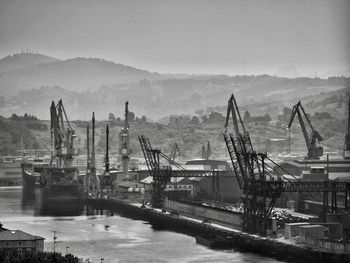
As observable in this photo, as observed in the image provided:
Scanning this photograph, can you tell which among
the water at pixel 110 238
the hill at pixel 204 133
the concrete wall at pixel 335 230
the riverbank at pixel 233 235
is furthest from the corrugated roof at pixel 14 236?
the hill at pixel 204 133

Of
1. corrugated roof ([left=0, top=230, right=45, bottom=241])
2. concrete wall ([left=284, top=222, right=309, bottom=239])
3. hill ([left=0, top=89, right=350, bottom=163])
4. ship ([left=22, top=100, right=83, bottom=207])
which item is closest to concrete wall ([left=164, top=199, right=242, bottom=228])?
concrete wall ([left=284, top=222, right=309, bottom=239])

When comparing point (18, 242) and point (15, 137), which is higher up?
point (15, 137)

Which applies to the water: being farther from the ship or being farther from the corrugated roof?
the ship

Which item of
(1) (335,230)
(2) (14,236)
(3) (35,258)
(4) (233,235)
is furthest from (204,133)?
(3) (35,258)

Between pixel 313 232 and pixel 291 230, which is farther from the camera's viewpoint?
pixel 291 230

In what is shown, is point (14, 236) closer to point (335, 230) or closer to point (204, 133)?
point (335, 230)

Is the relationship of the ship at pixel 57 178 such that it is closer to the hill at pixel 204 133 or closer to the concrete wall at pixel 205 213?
the concrete wall at pixel 205 213
